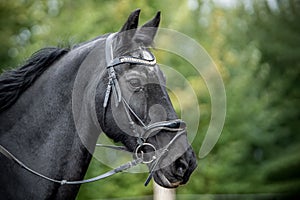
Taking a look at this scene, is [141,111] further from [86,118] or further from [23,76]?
[23,76]

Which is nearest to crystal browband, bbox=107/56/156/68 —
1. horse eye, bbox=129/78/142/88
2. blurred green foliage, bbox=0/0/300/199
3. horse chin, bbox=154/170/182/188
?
horse eye, bbox=129/78/142/88

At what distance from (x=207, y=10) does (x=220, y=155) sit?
5542mm

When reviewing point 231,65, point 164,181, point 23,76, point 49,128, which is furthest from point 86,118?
point 231,65

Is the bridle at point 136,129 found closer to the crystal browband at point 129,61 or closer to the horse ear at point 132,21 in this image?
the crystal browband at point 129,61

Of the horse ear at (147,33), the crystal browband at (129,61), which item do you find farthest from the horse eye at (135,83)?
the horse ear at (147,33)

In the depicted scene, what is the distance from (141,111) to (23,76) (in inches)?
33.0

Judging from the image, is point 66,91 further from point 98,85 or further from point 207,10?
point 207,10

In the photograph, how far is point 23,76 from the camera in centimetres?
364

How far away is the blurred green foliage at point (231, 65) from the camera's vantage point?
1193 cm

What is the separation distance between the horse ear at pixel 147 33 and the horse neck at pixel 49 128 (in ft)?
1.17

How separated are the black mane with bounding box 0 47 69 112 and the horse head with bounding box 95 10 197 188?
1.47ft

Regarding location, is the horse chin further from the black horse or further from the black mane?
the black mane

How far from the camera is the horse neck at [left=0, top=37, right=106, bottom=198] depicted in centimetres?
349

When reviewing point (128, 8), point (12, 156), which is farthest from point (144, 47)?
point (128, 8)
